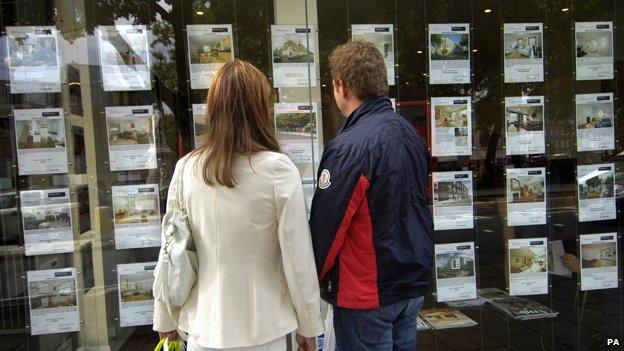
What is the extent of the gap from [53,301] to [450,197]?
329 centimetres

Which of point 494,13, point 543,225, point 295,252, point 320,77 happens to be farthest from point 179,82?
point 543,225

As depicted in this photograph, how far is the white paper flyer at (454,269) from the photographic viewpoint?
4.05 metres

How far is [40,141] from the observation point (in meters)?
3.62

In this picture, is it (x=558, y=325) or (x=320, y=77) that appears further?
(x=558, y=325)

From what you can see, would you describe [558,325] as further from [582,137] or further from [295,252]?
[295,252]

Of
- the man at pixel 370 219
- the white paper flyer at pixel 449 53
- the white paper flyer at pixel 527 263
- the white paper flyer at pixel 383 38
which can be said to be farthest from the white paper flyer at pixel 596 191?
the man at pixel 370 219

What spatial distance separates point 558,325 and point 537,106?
6.40 ft

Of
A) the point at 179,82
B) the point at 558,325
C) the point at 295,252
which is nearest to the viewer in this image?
the point at 295,252

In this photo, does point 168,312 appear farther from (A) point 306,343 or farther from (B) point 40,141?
(B) point 40,141

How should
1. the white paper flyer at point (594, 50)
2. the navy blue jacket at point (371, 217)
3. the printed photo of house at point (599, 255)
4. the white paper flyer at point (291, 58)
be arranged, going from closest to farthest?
the navy blue jacket at point (371, 217)
the white paper flyer at point (291, 58)
the white paper flyer at point (594, 50)
the printed photo of house at point (599, 255)

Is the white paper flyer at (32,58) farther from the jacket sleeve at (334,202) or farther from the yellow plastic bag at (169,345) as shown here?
the jacket sleeve at (334,202)

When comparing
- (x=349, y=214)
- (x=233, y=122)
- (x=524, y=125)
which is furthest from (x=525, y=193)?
(x=233, y=122)

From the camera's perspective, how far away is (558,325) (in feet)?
13.9

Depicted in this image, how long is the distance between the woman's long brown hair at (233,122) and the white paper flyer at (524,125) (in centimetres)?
271
